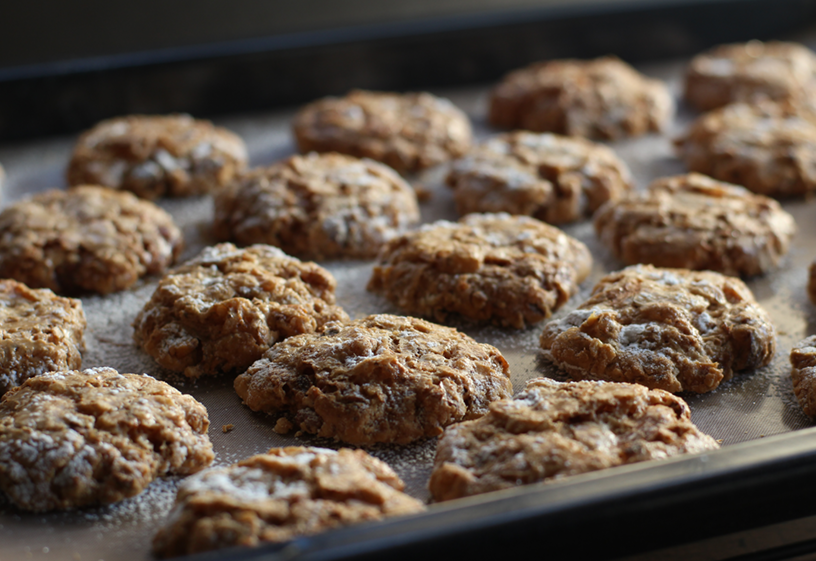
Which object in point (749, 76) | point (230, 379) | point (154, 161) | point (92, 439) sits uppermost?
point (749, 76)

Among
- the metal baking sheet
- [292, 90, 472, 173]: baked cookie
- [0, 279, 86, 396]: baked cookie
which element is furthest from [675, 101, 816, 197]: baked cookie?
[0, 279, 86, 396]: baked cookie

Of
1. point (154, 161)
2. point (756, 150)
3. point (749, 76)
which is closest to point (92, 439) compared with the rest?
point (154, 161)

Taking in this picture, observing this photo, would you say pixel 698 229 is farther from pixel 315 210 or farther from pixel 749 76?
pixel 749 76

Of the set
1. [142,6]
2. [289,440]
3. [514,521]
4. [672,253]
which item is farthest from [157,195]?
[514,521]

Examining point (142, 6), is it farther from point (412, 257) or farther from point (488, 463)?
point (488, 463)

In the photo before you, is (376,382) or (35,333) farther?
(35,333)

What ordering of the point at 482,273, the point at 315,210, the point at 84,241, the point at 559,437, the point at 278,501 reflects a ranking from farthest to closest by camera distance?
the point at 315,210, the point at 84,241, the point at 482,273, the point at 559,437, the point at 278,501

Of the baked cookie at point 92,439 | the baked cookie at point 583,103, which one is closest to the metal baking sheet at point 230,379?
the baked cookie at point 92,439
